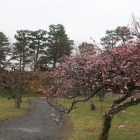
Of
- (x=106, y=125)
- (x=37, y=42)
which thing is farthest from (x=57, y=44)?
(x=106, y=125)

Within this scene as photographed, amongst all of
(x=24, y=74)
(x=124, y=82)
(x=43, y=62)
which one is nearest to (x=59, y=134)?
(x=124, y=82)

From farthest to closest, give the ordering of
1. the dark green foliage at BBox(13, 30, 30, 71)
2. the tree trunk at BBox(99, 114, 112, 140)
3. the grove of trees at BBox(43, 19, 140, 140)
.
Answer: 1. the dark green foliage at BBox(13, 30, 30, 71)
2. the tree trunk at BBox(99, 114, 112, 140)
3. the grove of trees at BBox(43, 19, 140, 140)

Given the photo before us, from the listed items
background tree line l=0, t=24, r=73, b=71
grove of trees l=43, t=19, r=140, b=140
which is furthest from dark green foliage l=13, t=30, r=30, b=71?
grove of trees l=43, t=19, r=140, b=140

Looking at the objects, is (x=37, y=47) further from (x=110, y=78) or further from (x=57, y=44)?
(x=110, y=78)

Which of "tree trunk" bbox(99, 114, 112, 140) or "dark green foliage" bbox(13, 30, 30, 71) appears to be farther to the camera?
"dark green foliage" bbox(13, 30, 30, 71)

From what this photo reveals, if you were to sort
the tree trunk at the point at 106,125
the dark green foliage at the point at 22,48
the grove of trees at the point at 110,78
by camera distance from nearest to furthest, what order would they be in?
1. the grove of trees at the point at 110,78
2. the tree trunk at the point at 106,125
3. the dark green foliage at the point at 22,48

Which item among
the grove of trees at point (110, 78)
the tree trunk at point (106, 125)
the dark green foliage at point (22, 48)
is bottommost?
the tree trunk at point (106, 125)

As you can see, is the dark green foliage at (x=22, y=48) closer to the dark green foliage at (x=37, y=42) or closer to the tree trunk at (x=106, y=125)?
the dark green foliage at (x=37, y=42)

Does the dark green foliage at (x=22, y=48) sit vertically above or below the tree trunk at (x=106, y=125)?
above

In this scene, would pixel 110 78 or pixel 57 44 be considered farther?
pixel 57 44

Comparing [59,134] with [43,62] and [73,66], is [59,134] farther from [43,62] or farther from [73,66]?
[43,62]

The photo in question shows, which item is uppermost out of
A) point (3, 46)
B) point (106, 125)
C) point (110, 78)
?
point (3, 46)

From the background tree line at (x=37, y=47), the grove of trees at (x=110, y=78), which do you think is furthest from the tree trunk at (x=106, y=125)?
the background tree line at (x=37, y=47)

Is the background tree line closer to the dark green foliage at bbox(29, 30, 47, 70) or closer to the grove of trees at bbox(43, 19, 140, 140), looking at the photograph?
the dark green foliage at bbox(29, 30, 47, 70)
